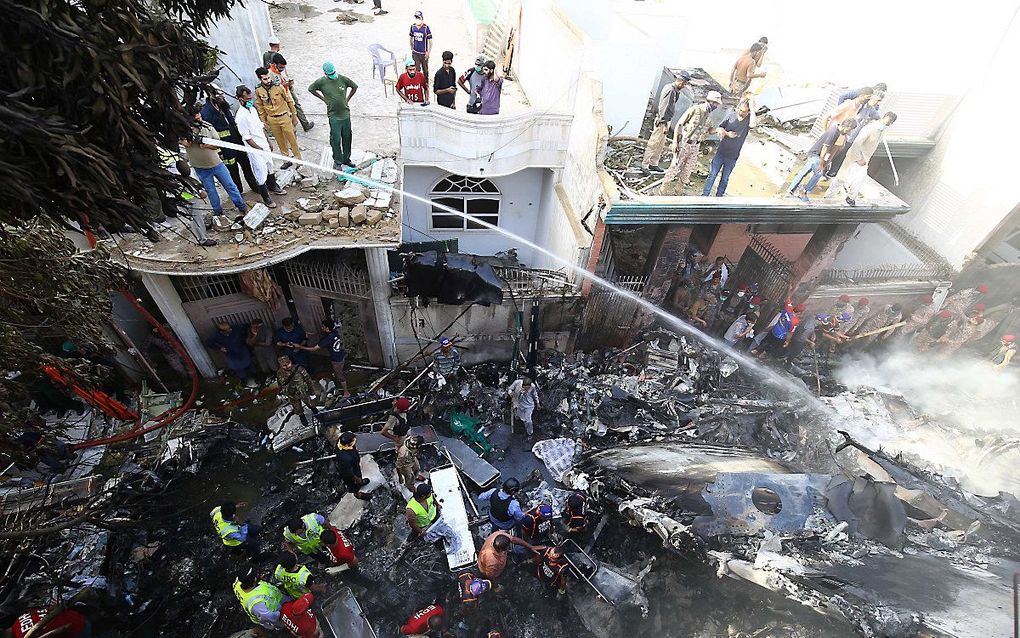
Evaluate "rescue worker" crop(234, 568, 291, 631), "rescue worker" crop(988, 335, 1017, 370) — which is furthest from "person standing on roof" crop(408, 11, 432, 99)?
"rescue worker" crop(988, 335, 1017, 370)

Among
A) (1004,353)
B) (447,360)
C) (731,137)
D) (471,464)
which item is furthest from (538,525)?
(1004,353)

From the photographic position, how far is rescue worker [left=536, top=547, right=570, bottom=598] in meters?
7.55

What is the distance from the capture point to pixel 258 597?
6.39 m

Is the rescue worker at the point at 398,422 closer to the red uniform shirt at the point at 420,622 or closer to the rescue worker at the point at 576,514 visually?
the red uniform shirt at the point at 420,622

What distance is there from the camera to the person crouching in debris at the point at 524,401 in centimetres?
1037

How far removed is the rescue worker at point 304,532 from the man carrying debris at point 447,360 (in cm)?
456

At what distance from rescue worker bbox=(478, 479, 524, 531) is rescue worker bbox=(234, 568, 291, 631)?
3.25m

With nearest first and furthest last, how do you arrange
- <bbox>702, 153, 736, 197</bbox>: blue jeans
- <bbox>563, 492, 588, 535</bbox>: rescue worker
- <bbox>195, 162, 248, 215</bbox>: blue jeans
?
1. <bbox>563, 492, 588, 535</bbox>: rescue worker
2. <bbox>195, 162, 248, 215</bbox>: blue jeans
3. <bbox>702, 153, 736, 197</bbox>: blue jeans

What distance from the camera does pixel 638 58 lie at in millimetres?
10867

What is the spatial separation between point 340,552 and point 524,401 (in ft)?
14.7

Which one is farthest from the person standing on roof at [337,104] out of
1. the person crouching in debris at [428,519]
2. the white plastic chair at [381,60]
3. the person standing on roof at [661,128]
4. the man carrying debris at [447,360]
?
the person crouching in debris at [428,519]

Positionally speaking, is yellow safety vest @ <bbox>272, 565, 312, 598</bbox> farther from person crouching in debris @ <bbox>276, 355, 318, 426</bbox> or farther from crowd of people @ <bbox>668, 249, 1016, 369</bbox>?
crowd of people @ <bbox>668, 249, 1016, 369</bbox>

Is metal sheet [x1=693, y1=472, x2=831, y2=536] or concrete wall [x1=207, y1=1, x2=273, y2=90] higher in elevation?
concrete wall [x1=207, y1=1, x2=273, y2=90]

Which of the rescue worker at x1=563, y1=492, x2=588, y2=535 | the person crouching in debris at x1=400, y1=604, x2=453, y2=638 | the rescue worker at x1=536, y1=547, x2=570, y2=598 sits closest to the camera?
the person crouching in debris at x1=400, y1=604, x2=453, y2=638
